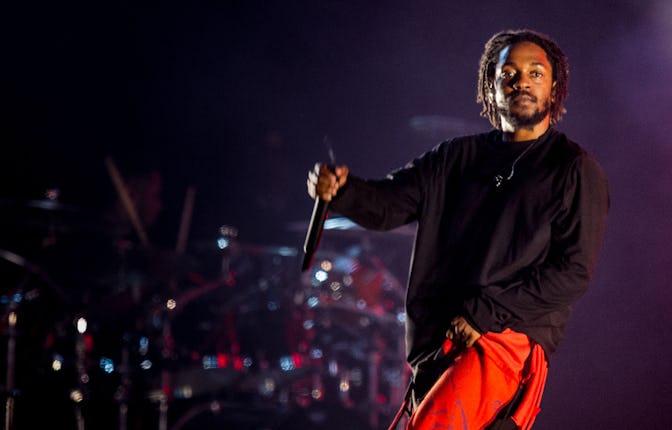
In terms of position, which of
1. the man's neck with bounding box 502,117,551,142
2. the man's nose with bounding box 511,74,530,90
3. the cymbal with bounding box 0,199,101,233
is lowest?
the cymbal with bounding box 0,199,101,233

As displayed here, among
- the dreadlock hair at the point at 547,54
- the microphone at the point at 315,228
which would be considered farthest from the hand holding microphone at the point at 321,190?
the dreadlock hair at the point at 547,54

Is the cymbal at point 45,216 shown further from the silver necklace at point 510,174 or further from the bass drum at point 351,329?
the silver necklace at point 510,174

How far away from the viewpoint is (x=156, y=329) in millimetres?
6289

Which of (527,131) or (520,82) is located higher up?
(520,82)

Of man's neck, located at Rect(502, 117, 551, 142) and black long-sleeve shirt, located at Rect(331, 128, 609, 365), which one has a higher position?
man's neck, located at Rect(502, 117, 551, 142)

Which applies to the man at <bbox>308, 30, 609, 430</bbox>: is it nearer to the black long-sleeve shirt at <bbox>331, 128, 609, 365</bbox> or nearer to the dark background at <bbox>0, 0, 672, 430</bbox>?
the black long-sleeve shirt at <bbox>331, 128, 609, 365</bbox>

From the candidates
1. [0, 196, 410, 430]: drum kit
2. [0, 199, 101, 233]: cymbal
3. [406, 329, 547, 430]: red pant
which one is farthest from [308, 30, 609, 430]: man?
[0, 196, 410, 430]: drum kit

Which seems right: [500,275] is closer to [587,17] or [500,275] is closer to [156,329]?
[587,17]

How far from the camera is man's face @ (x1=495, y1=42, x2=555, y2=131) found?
2666mm

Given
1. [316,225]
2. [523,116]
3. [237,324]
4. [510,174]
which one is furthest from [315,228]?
[237,324]

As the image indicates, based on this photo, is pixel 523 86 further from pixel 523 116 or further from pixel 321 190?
pixel 321 190

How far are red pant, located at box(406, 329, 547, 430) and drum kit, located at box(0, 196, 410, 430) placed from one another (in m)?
3.67

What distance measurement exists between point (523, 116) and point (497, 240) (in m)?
Answer: 0.47

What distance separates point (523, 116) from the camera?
2.67 metres
